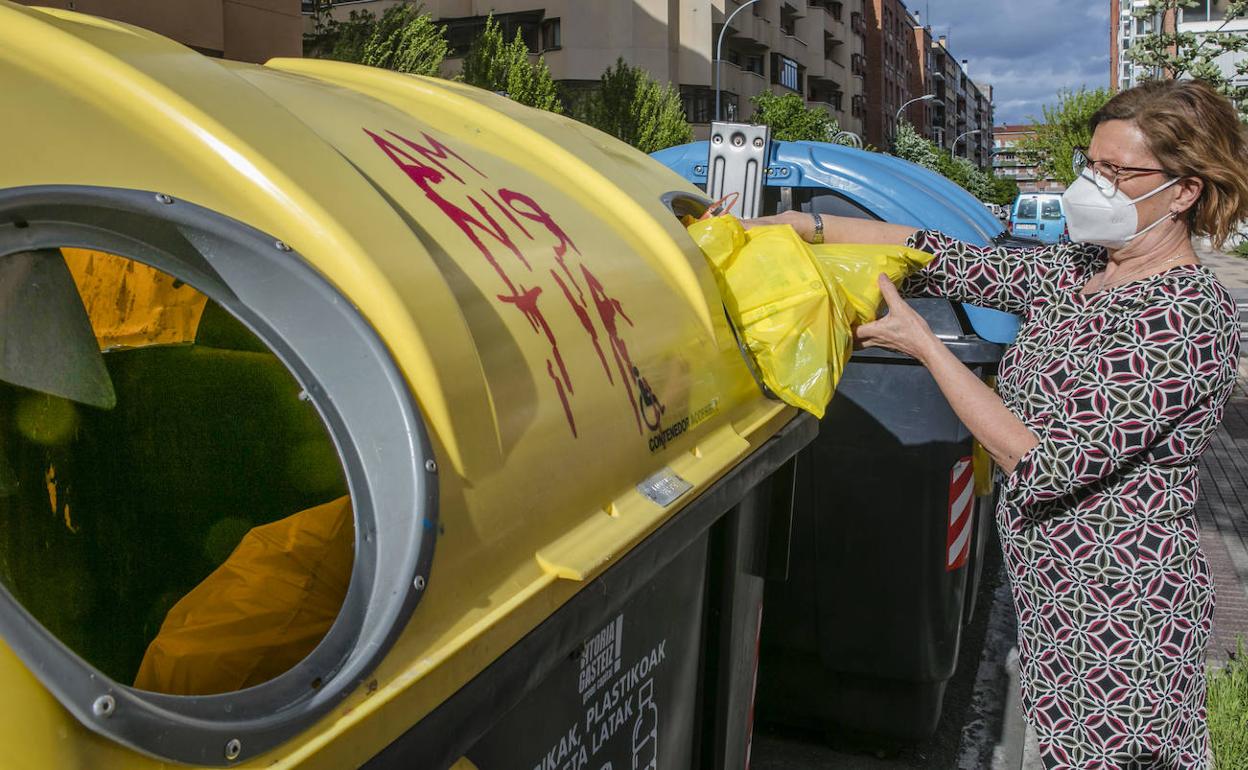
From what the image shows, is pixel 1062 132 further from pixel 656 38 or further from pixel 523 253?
pixel 523 253

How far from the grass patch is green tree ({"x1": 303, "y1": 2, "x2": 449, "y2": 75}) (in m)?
13.0

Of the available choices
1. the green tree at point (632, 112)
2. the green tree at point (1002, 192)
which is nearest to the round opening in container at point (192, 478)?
the green tree at point (632, 112)

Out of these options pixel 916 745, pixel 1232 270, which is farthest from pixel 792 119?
pixel 916 745

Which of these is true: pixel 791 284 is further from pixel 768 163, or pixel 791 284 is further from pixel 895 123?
pixel 895 123

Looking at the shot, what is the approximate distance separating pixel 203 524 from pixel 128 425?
215 millimetres

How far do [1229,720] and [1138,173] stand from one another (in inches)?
73.2

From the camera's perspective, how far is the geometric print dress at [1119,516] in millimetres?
1974

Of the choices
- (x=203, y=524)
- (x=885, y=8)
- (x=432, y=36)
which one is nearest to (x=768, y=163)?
(x=203, y=524)

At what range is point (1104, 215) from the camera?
212 centimetres

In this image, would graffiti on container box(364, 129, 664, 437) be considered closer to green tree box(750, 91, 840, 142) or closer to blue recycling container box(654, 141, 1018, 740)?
blue recycling container box(654, 141, 1018, 740)

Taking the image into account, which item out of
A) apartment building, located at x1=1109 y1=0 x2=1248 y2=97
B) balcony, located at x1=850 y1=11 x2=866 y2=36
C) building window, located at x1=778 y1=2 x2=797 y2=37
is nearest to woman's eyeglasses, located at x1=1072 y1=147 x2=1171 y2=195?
apartment building, located at x1=1109 y1=0 x2=1248 y2=97

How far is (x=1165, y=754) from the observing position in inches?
83.7

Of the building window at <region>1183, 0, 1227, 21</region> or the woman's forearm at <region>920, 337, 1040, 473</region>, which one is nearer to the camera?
the woman's forearm at <region>920, 337, 1040, 473</region>

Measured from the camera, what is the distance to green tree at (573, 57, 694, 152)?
27.0 metres
